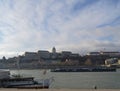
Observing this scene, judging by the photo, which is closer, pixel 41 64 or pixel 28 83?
pixel 28 83

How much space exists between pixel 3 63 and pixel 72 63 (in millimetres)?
41671

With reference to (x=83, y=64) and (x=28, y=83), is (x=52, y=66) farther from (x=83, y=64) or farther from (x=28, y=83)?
(x=28, y=83)

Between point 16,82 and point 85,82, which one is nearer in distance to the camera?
point 16,82

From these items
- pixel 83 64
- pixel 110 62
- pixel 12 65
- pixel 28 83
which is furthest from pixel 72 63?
pixel 28 83

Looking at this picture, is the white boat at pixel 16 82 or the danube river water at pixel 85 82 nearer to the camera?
the white boat at pixel 16 82

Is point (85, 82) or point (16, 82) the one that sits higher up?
point (16, 82)

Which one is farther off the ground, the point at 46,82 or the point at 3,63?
the point at 3,63

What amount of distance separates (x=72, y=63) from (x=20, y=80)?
483 ft

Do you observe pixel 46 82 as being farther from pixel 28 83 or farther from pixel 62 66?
pixel 62 66

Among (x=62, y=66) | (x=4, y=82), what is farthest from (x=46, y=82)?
(x=62, y=66)

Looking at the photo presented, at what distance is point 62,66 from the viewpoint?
619ft

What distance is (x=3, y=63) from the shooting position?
19400 centimetres

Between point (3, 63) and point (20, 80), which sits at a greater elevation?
point (3, 63)

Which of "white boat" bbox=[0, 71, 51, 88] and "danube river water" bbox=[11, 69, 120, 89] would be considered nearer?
"white boat" bbox=[0, 71, 51, 88]
